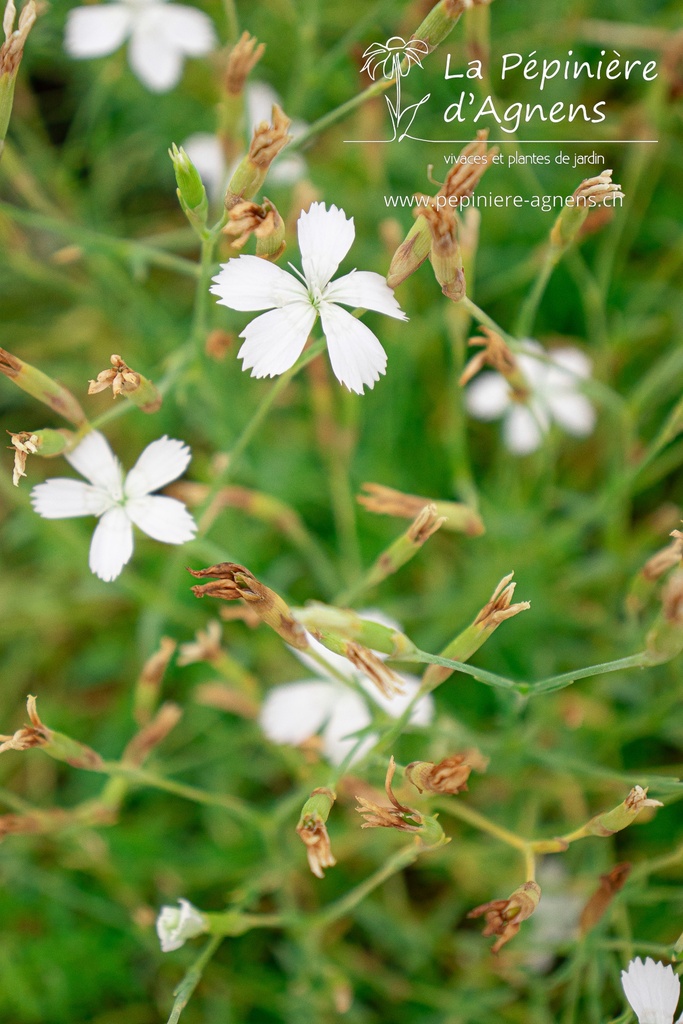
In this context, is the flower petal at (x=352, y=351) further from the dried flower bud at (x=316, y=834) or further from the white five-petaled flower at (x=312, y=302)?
the dried flower bud at (x=316, y=834)

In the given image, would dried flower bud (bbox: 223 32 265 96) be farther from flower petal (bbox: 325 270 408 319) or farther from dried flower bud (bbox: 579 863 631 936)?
dried flower bud (bbox: 579 863 631 936)

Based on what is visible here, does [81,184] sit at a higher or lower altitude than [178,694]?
higher

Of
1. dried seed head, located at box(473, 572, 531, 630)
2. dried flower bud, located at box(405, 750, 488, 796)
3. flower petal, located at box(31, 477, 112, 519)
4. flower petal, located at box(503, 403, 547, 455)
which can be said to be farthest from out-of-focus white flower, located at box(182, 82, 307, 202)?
dried flower bud, located at box(405, 750, 488, 796)

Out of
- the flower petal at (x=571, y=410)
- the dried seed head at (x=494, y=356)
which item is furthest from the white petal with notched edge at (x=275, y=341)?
the flower petal at (x=571, y=410)

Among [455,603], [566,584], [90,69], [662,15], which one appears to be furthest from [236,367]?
[662,15]

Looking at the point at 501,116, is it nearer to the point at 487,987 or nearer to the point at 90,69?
the point at 90,69

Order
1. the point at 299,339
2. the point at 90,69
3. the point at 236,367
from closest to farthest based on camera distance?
the point at 299,339
the point at 236,367
the point at 90,69

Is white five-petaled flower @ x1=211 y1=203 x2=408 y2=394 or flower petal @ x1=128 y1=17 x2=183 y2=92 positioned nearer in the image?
white five-petaled flower @ x1=211 y1=203 x2=408 y2=394
